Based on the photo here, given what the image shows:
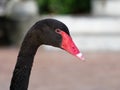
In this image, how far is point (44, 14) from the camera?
15.0 m

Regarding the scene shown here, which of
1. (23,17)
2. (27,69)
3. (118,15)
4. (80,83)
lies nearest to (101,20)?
(118,15)

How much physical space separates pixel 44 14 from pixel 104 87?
16.0ft

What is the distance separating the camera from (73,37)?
561 inches

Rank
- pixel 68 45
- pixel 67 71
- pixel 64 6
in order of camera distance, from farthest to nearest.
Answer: pixel 64 6 < pixel 67 71 < pixel 68 45

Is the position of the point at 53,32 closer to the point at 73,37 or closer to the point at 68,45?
the point at 68,45

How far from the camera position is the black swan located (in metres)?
5.52

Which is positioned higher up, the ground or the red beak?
the red beak

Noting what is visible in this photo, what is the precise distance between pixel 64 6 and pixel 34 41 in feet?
31.9

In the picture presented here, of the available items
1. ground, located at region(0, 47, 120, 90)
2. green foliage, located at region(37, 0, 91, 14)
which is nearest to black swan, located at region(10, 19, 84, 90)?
ground, located at region(0, 47, 120, 90)

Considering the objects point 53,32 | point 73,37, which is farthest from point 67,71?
point 53,32

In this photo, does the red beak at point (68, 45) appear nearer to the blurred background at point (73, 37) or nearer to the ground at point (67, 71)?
the ground at point (67, 71)

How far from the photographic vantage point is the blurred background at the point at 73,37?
38.5 ft

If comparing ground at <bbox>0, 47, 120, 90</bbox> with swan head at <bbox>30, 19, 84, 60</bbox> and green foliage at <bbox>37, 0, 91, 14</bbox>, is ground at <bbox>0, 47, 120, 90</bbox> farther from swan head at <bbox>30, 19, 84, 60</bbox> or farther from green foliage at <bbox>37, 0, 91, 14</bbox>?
swan head at <bbox>30, 19, 84, 60</bbox>

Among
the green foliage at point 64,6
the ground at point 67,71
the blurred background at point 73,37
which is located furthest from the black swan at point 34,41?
the green foliage at point 64,6
